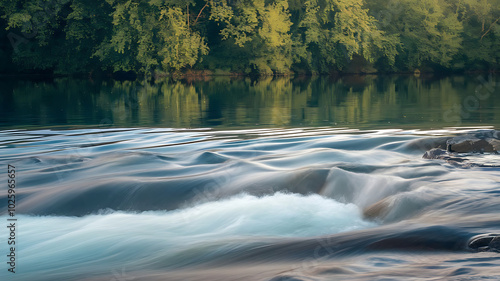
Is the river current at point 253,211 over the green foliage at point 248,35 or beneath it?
beneath

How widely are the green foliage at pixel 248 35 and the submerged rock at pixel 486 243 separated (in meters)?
31.5

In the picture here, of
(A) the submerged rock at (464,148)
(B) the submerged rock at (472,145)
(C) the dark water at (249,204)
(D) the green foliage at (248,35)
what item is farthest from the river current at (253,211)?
(D) the green foliage at (248,35)

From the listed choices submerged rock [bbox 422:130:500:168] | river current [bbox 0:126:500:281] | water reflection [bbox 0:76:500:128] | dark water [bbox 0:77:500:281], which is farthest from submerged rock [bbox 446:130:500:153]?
water reflection [bbox 0:76:500:128]

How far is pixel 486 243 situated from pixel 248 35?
121ft

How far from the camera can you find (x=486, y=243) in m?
4.25

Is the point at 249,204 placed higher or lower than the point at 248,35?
lower

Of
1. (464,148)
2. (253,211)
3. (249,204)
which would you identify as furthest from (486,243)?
(464,148)

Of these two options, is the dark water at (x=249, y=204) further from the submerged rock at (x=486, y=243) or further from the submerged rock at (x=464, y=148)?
the submerged rock at (x=464, y=148)

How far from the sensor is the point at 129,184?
268 inches

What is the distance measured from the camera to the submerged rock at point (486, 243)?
416 centimetres

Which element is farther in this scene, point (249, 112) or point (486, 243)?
point (249, 112)

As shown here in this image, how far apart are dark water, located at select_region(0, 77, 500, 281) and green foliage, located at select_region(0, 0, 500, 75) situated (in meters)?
24.8

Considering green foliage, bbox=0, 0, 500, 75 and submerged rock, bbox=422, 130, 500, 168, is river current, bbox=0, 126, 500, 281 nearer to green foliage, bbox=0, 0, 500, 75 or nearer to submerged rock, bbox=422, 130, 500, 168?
submerged rock, bbox=422, 130, 500, 168

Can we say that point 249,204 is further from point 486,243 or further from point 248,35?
point 248,35
